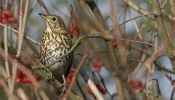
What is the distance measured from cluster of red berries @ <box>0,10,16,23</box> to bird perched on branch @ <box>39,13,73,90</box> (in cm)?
181

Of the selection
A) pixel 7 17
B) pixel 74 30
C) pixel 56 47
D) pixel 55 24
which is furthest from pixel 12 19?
pixel 55 24

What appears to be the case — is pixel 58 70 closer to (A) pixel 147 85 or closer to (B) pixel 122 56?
(A) pixel 147 85

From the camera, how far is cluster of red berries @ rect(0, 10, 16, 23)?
3197 mm

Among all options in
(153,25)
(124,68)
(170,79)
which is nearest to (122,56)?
(124,68)

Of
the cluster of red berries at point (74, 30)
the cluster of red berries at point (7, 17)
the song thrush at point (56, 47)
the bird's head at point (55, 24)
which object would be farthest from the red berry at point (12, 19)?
the bird's head at point (55, 24)

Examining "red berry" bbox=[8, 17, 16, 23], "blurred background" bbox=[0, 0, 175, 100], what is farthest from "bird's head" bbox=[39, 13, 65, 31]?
"red berry" bbox=[8, 17, 16, 23]

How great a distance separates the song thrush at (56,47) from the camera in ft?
17.2

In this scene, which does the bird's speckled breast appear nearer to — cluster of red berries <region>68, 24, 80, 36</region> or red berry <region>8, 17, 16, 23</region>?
cluster of red berries <region>68, 24, 80, 36</region>

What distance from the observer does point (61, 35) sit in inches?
217

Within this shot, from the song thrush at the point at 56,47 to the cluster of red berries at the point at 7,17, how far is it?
5.93 feet

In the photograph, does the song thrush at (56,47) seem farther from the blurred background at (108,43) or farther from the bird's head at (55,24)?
the blurred background at (108,43)

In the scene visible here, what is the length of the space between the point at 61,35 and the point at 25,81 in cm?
194

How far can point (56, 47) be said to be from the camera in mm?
5363

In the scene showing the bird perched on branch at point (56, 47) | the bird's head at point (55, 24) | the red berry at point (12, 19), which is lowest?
the bird perched on branch at point (56, 47)
